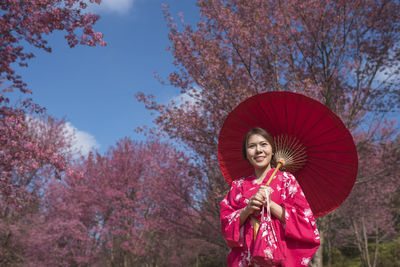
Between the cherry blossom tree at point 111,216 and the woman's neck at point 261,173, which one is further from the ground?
the cherry blossom tree at point 111,216

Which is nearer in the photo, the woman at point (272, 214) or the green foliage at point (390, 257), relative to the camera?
the woman at point (272, 214)

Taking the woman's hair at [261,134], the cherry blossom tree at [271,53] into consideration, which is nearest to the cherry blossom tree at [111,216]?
the cherry blossom tree at [271,53]

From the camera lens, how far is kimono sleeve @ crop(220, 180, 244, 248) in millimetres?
2611

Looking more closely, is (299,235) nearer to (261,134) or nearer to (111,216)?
(261,134)

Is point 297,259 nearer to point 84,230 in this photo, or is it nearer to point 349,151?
point 349,151

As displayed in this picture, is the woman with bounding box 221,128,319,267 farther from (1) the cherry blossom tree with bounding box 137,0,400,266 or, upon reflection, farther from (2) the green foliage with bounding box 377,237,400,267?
(2) the green foliage with bounding box 377,237,400,267

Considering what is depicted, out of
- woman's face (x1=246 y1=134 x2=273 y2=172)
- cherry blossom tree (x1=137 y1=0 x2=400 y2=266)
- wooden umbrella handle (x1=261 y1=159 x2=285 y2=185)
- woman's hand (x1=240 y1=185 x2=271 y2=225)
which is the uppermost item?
cherry blossom tree (x1=137 y1=0 x2=400 y2=266)

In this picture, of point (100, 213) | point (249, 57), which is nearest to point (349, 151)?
point (249, 57)

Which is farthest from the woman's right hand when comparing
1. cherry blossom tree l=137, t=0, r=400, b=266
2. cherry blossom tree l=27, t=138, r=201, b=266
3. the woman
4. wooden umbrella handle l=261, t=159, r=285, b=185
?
cherry blossom tree l=27, t=138, r=201, b=266

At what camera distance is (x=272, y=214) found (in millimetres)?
2605

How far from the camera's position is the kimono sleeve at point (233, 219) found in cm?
261

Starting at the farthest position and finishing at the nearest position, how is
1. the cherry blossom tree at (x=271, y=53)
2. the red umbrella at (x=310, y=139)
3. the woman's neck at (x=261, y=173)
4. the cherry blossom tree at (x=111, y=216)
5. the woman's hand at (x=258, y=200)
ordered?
the cherry blossom tree at (x=111, y=216) → the cherry blossom tree at (x=271, y=53) → the woman's neck at (x=261, y=173) → the red umbrella at (x=310, y=139) → the woman's hand at (x=258, y=200)

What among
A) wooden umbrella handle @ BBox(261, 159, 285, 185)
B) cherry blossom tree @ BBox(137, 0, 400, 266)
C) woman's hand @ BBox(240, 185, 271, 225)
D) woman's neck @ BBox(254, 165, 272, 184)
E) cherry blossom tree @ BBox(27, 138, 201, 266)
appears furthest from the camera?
cherry blossom tree @ BBox(27, 138, 201, 266)

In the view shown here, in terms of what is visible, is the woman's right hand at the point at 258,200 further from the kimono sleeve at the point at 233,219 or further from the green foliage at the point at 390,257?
the green foliage at the point at 390,257
